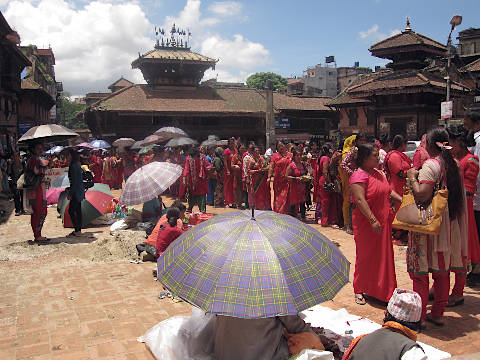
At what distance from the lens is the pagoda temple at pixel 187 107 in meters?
28.9

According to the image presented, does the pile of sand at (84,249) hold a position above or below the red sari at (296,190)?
below

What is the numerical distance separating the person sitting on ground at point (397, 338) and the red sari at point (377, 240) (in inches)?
83.7

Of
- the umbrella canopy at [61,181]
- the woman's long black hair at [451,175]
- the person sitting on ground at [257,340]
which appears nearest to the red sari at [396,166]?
the woman's long black hair at [451,175]

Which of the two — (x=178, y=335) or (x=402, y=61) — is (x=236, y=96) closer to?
(x=402, y=61)

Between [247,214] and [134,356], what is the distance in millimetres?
1716

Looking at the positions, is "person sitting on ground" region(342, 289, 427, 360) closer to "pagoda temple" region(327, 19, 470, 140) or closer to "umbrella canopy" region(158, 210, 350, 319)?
"umbrella canopy" region(158, 210, 350, 319)

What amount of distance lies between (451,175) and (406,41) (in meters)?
22.6

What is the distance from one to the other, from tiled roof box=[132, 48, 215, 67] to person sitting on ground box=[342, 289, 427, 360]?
31309 millimetres

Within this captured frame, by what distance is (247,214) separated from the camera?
11.1 ft

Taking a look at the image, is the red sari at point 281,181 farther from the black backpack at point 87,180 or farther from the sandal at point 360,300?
the sandal at point 360,300

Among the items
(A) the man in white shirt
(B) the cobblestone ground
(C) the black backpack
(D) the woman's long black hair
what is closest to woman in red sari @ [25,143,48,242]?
(B) the cobblestone ground

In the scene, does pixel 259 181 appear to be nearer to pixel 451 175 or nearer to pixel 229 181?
pixel 229 181

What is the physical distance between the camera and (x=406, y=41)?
23891 millimetres

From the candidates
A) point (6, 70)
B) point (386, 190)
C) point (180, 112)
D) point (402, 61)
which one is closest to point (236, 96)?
point (180, 112)
